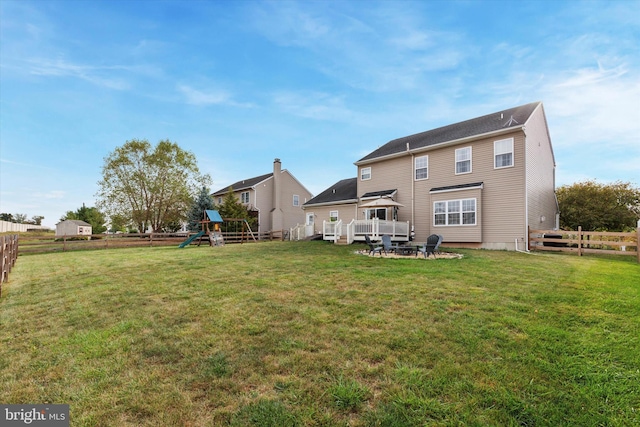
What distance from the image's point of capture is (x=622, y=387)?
2.39 metres

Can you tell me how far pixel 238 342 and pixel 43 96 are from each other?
66.6 feet

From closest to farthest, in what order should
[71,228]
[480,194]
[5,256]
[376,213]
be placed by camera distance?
[5,256], [480,194], [376,213], [71,228]

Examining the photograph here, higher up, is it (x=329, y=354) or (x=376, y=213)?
(x=376, y=213)

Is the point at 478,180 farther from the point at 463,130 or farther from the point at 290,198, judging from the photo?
the point at 290,198

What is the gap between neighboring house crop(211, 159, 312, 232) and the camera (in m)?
30.0

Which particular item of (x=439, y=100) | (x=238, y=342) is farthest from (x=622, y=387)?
(x=439, y=100)

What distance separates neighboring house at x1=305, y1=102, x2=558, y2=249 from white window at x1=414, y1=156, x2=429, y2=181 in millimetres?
64

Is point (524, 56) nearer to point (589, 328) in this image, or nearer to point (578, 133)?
point (578, 133)

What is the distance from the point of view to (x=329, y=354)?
118 inches

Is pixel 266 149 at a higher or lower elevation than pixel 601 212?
higher

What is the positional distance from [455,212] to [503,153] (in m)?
3.88

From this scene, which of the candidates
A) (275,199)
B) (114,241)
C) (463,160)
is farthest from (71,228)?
(463,160)

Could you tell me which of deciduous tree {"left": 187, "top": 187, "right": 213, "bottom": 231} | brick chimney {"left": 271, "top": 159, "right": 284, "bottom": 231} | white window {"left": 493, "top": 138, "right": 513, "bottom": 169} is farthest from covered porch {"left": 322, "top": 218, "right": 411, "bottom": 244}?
deciduous tree {"left": 187, "top": 187, "right": 213, "bottom": 231}

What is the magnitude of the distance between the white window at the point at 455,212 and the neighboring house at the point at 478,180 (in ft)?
0.17
